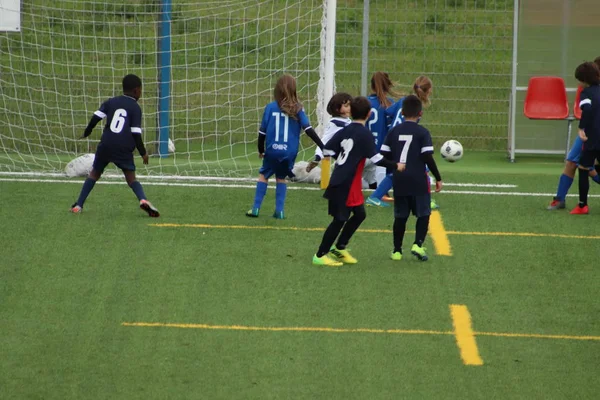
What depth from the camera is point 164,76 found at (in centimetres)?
1460

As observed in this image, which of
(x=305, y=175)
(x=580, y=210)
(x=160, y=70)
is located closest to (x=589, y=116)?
(x=580, y=210)

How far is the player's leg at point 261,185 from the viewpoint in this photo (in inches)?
422

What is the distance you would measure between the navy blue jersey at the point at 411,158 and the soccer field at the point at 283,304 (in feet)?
2.20

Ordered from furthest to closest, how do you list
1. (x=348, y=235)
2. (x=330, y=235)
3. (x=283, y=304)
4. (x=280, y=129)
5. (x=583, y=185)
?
(x=583, y=185) → (x=280, y=129) → (x=348, y=235) → (x=330, y=235) → (x=283, y=304)

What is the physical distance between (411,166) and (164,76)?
6372mm

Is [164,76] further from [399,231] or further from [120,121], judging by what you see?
[399,231]

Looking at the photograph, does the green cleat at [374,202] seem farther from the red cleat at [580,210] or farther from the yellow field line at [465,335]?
the yellow field line at [465,335]

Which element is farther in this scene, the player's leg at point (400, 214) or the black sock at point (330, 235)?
the player's leg at point (400, 214)

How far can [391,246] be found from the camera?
32.2 feet

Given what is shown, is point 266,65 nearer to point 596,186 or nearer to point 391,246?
point 596,186

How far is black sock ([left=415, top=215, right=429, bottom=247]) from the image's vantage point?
9148 millimetres

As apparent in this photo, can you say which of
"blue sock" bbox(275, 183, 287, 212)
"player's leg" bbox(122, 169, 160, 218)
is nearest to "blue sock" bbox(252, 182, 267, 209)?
"blue sock" bbox(275, 183, 287, 212)

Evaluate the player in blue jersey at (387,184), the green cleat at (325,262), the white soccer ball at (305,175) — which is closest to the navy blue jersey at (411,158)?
the green cleat at (325,262)

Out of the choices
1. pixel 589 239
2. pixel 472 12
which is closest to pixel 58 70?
pixel 472 12
